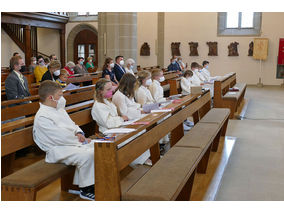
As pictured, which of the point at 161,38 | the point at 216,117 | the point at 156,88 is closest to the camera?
the point at 216,117

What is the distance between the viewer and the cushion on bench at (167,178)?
9.30ft

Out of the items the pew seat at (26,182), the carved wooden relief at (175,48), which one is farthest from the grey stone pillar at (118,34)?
the pew seat at (26,182)

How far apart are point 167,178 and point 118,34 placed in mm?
9653

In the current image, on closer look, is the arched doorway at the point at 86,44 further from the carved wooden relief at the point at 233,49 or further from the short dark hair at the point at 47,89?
the short dark hair at the point at 47,89

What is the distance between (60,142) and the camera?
3.71 metres

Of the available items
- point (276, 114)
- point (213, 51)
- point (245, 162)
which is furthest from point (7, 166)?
point (213, 51)

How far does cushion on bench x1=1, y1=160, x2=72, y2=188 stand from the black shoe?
0.28 m

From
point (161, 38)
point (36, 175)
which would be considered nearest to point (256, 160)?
point (36, 175)

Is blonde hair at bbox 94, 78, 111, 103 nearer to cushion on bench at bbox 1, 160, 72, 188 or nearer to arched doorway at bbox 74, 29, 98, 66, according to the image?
cushion on bench at bbox 1, 160, 72, 188

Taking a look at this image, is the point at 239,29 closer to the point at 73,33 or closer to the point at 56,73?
the point at 73,33

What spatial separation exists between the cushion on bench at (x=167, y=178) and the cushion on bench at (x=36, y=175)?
73cm

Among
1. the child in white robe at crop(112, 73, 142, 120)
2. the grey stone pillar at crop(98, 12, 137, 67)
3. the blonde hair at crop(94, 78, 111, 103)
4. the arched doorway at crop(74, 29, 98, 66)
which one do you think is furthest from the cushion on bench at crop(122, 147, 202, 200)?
the arched doorway at crop(74, 29, 98, 66)

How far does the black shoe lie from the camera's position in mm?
3653

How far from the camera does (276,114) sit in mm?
9602
